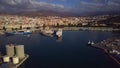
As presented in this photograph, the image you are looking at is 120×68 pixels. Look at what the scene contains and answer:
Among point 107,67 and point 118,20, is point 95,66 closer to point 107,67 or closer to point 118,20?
Answer: point 107,67

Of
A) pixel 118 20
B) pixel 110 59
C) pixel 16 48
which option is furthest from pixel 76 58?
pixel 118 20

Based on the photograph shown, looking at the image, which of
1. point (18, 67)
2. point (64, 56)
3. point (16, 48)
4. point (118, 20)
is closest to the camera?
point (18, 67)

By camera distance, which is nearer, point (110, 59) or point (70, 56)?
point (110, 59)

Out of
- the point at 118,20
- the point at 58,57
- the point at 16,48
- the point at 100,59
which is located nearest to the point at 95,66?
the point at 100,59

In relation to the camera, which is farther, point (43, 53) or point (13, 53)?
point (43, 53)

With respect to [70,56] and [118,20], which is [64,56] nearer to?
[70,56]

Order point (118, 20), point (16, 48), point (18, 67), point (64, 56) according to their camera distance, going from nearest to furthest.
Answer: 1. point (18, 67)
2. point (16, 48)
3. point (64, 56)
4. point (118, 20)

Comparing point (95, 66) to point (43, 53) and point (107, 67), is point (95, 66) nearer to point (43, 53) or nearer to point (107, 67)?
point (107, 67)
